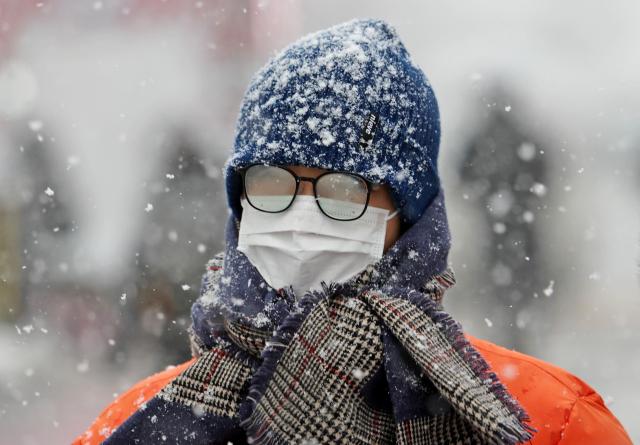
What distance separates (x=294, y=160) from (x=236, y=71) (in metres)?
5.99

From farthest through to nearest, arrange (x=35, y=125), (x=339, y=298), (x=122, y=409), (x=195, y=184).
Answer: (x=35, y=125)
(x=195, y=184)
(x=122, y=409)
(x=339, y=298)

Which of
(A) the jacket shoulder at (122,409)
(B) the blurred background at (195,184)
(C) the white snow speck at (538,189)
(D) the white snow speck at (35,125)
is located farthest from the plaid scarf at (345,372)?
(D) the white snow speck at (35,125)

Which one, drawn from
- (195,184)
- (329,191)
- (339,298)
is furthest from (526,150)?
(339,298)

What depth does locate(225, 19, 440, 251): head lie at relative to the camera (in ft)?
7.47

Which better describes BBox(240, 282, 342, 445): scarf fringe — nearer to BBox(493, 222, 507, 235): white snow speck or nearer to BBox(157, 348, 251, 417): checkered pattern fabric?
BBox(157, 348, 251, 417): checkered pattern fabric

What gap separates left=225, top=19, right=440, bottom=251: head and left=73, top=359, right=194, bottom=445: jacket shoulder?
74cm

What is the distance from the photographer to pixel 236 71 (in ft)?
26.3

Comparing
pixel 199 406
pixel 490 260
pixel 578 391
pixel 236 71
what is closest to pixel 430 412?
pixel 578 391

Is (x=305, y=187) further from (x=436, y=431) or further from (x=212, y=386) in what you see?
(x=436, y=431)

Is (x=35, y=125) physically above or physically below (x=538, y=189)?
above

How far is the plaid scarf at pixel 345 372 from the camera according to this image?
1.92 metres

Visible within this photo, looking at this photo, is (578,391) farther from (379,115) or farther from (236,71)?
(236,71)

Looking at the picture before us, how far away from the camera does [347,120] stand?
229 centimetres

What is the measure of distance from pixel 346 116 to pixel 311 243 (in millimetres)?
412
